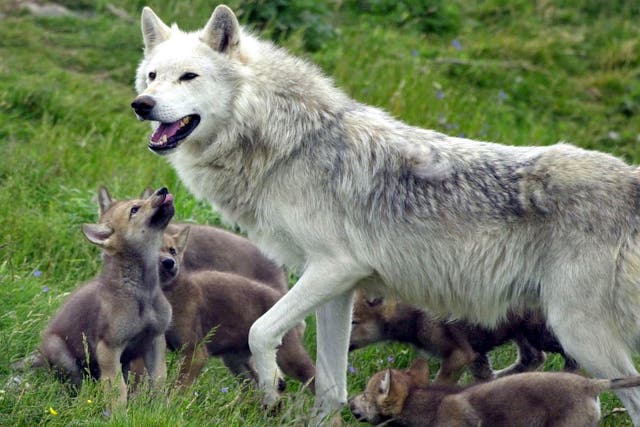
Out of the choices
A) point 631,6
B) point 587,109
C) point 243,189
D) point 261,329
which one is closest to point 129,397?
point 261,329

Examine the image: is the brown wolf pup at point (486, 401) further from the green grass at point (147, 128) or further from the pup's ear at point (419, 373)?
the green grass at point (147, 128)

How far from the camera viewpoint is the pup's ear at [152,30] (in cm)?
775

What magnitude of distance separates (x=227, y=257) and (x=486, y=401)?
2.60 metres

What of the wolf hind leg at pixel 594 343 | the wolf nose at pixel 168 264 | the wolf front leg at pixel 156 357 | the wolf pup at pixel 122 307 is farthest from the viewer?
the wolf nose at pixel 168 264

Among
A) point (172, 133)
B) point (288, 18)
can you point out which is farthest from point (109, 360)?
point (288, 18)

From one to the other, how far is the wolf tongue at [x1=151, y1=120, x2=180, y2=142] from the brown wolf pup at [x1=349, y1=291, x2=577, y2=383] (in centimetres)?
183

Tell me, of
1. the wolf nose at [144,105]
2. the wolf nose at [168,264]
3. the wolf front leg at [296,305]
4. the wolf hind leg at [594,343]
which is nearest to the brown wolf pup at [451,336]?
the wolf hind leg at [594,343]

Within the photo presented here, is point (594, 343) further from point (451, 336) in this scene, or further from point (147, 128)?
point (147, 128)

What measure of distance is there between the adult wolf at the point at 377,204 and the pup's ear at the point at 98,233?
578 millimetres

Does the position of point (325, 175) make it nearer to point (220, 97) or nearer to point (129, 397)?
point (220, 97)

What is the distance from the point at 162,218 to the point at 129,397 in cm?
114

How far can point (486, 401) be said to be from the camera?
6875mm

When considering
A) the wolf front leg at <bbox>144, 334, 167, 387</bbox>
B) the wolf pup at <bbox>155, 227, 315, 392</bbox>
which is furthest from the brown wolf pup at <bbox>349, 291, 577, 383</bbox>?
the wolf front leg at <bbox>144, 334, 167, 387</bbox>

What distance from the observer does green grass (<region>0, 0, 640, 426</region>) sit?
713cm
